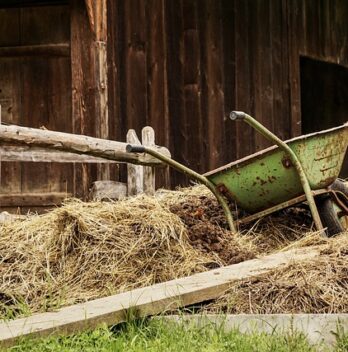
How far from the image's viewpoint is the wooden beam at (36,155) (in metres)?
7.17

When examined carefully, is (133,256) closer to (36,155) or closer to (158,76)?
(36,155)

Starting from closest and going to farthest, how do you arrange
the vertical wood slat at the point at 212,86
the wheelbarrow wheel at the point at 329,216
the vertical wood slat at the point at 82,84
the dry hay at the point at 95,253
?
the dry hay at the point at 95,253 → the wheelbarrow wheel at the point at 329,216 → the vertical wood slat at the point at 82,84 → the vertical wood slat at the point at 212,86

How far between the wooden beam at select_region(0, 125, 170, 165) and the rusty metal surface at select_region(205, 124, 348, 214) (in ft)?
3.19

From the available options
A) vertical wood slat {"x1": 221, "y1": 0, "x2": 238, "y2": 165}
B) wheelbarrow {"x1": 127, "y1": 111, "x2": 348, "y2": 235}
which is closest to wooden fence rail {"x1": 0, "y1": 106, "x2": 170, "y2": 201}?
wheelbarrow {"x1": 127, "y1": 111, "x2": 348, "y2": 235}

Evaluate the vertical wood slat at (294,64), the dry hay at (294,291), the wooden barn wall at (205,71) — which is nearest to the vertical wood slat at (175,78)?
the wooden barn wall at (205,71)

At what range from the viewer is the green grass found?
3.98 metres

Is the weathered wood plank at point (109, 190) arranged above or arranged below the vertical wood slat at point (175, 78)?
below

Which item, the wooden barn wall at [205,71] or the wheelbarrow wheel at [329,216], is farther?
the wooden barn wall at [205,71]

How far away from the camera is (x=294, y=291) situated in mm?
4863

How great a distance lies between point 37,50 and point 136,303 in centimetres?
541

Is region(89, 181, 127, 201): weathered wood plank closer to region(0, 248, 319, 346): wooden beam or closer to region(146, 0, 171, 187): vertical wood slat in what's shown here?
region(146, 0, 171, 187): vertical wood slat

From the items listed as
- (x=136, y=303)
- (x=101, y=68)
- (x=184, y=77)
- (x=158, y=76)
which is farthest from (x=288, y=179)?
(x=184, y=77)

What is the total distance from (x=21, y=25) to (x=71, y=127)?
1.10 metres

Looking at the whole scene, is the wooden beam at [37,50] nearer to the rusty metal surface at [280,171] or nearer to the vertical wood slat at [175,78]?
the vertical wood slat at [175,78]
